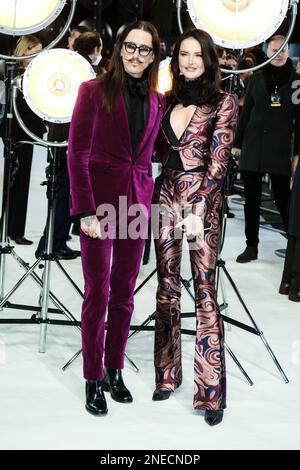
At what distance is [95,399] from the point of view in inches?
118

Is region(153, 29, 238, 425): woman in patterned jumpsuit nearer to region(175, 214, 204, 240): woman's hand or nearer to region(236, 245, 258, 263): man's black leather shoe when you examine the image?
region(175, 214, 204, 240): woman's hand

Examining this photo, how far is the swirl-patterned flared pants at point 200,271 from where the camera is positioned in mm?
2955

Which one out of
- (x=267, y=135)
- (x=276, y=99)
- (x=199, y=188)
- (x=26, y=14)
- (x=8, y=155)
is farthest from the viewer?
(x=267, y=135)

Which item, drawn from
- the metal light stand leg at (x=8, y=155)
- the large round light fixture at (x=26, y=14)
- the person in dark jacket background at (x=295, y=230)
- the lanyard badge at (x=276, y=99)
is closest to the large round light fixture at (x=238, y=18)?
the large round light fixture at (x=26, y=14)

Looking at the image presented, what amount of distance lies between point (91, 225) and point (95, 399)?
0.68 metres

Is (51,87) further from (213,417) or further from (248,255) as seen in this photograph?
(248,255)

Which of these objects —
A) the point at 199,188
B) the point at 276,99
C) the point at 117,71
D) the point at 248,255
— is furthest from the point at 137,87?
the point at 248,255

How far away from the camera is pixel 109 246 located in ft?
9.71

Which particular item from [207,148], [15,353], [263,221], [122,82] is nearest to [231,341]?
[15,353]

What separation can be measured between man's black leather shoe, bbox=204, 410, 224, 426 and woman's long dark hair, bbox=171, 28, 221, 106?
1167 millimetres

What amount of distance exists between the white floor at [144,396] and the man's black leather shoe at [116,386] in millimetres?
32

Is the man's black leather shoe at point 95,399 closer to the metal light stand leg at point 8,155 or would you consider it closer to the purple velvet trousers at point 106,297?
the purple velvet trousers at point 106,297

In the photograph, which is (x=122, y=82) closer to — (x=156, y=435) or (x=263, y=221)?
(x=156, y=435)
